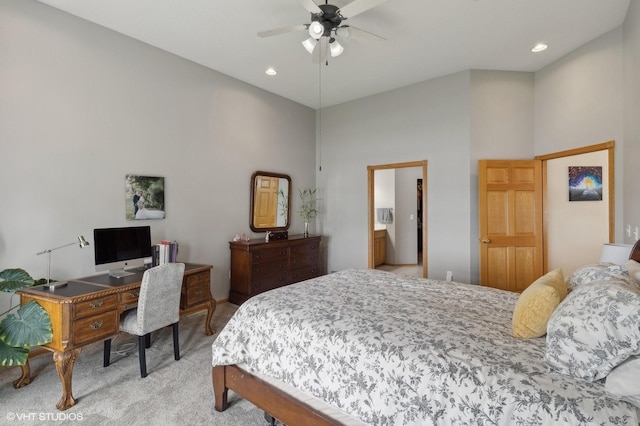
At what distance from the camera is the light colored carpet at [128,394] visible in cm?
197

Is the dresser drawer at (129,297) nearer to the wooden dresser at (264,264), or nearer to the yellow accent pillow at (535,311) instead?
the wooden dresser at (264,264)

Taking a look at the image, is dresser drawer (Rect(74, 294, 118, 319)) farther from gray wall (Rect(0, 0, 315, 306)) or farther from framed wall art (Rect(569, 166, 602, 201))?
framed wall art (Rect(569, 166, 602, 201))

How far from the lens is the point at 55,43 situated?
288 centimetres

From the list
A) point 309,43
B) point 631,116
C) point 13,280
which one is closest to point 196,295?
point 13,280

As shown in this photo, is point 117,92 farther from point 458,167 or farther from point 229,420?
point 458,167

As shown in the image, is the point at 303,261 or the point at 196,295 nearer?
the point at 196,295

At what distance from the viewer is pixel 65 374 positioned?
6.94ft

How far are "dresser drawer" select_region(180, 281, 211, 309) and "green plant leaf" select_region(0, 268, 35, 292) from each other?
3.86ft

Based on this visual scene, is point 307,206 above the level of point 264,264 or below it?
above

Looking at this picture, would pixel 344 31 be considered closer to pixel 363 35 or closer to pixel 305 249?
pixel 363 35

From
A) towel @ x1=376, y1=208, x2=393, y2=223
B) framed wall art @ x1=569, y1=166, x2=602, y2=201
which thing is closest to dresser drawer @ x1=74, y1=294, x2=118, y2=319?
towel @ x1=376, y1=208, x2=393, y2=223

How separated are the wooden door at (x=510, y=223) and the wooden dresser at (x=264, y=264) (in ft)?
8.70

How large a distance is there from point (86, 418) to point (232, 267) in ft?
8.19

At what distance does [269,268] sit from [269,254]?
204 millimetres
